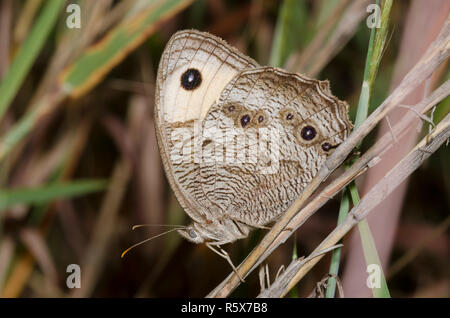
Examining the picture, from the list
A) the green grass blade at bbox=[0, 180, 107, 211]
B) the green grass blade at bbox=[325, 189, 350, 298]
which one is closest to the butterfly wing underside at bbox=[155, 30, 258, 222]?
the green grass blade at bbox=[325, 189, 350, 298]

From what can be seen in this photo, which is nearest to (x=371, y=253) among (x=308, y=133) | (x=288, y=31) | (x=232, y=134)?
(x=308, y=133)

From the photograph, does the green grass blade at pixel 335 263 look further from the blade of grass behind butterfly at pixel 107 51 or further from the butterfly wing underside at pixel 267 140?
the blade of grass behind butterfly at pixel 107 51

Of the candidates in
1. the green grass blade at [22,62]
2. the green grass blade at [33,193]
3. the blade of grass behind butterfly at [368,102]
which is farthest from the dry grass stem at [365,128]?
the green grass blade at [22,62]

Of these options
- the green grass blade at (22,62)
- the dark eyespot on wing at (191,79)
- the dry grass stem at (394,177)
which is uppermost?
the green grass blade at (22,62)

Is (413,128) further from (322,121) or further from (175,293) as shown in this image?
(175,293)

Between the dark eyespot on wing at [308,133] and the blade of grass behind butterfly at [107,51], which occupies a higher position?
the blade of grass behind butterfly at [107,51]
